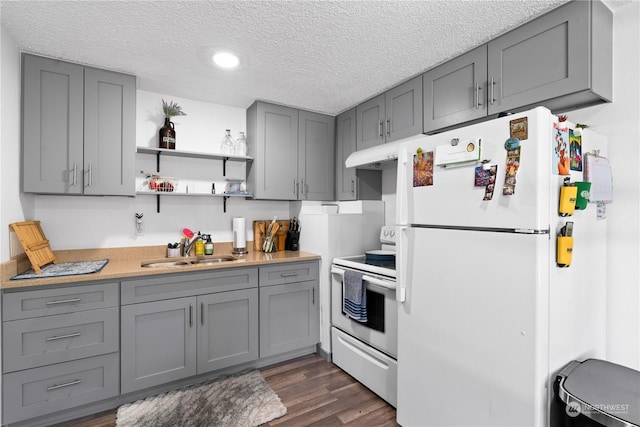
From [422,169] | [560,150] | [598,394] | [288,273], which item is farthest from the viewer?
[288,273]

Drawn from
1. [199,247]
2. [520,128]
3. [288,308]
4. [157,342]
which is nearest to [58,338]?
[157,342]

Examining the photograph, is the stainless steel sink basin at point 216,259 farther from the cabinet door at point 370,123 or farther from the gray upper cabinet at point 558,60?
the gray upper cabinet at point 558,60

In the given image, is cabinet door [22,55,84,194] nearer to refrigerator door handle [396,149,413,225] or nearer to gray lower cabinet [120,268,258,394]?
gray lower cabinet [120,268,258,394]

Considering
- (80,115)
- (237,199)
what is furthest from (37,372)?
(237,199)

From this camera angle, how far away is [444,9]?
64.1 inches

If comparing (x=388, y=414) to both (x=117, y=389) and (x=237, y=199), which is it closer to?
(x=117, y=389)

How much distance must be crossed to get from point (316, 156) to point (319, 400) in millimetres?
2158

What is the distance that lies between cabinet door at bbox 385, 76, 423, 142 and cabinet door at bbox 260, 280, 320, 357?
1491 millimetres

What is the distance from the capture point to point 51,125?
2.12m

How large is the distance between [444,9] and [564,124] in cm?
83

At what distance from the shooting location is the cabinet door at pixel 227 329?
2.34m

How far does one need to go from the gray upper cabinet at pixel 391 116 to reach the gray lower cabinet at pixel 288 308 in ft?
4.13

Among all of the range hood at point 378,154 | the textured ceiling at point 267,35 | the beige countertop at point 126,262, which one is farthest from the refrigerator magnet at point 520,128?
the beige countertop at point 126,262

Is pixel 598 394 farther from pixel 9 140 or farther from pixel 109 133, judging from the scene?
pixel 9 140
